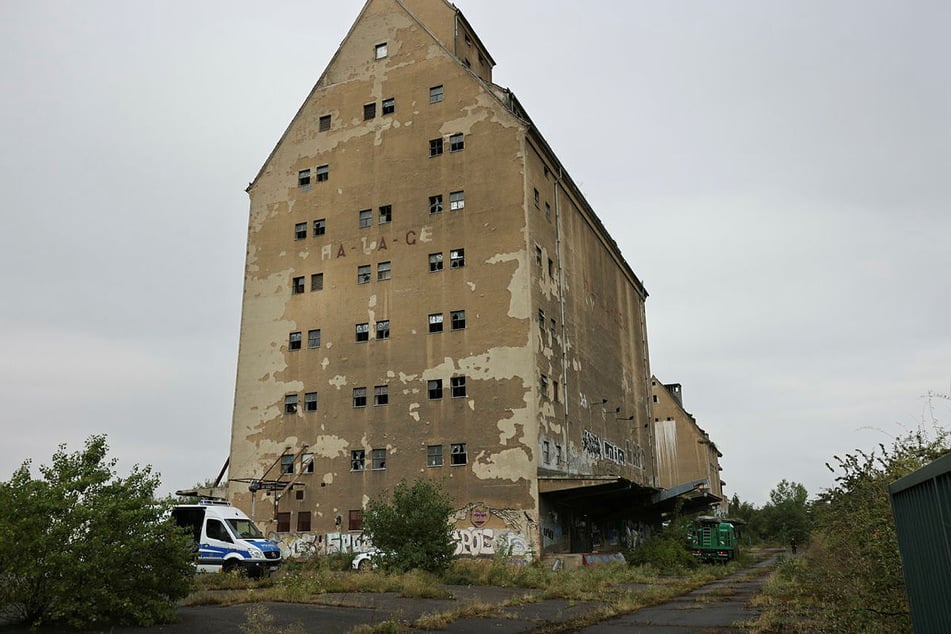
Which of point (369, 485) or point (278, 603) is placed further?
point (369, 485)

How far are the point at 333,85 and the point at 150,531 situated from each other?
118 feet

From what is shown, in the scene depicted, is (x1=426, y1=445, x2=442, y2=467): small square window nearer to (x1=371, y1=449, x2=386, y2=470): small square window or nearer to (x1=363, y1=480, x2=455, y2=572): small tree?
(x1=371, y1=449, x2=386, y2=470): small square window

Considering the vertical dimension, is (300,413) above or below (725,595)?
above

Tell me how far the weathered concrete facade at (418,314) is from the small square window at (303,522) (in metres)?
0.09

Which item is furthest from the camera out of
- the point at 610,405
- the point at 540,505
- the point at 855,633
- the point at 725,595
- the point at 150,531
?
the point at 610,405

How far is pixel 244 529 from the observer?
2594 centimetres

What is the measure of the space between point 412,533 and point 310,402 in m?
15.9

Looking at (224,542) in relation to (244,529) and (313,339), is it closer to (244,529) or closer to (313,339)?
(244,529)

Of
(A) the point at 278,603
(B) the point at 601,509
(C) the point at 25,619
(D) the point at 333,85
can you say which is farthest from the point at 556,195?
(C) the point at 25,619

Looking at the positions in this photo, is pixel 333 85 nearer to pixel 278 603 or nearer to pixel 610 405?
pixel 610 405

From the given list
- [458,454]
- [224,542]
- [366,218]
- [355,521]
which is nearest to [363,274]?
[366,218]

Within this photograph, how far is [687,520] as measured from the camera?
43.4 m

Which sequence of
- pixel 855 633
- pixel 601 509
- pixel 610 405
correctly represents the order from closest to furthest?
pixel 855 633 < pixel 601 509 < pixel 610 405

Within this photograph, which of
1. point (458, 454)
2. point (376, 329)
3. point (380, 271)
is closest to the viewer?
point (458, 454)
